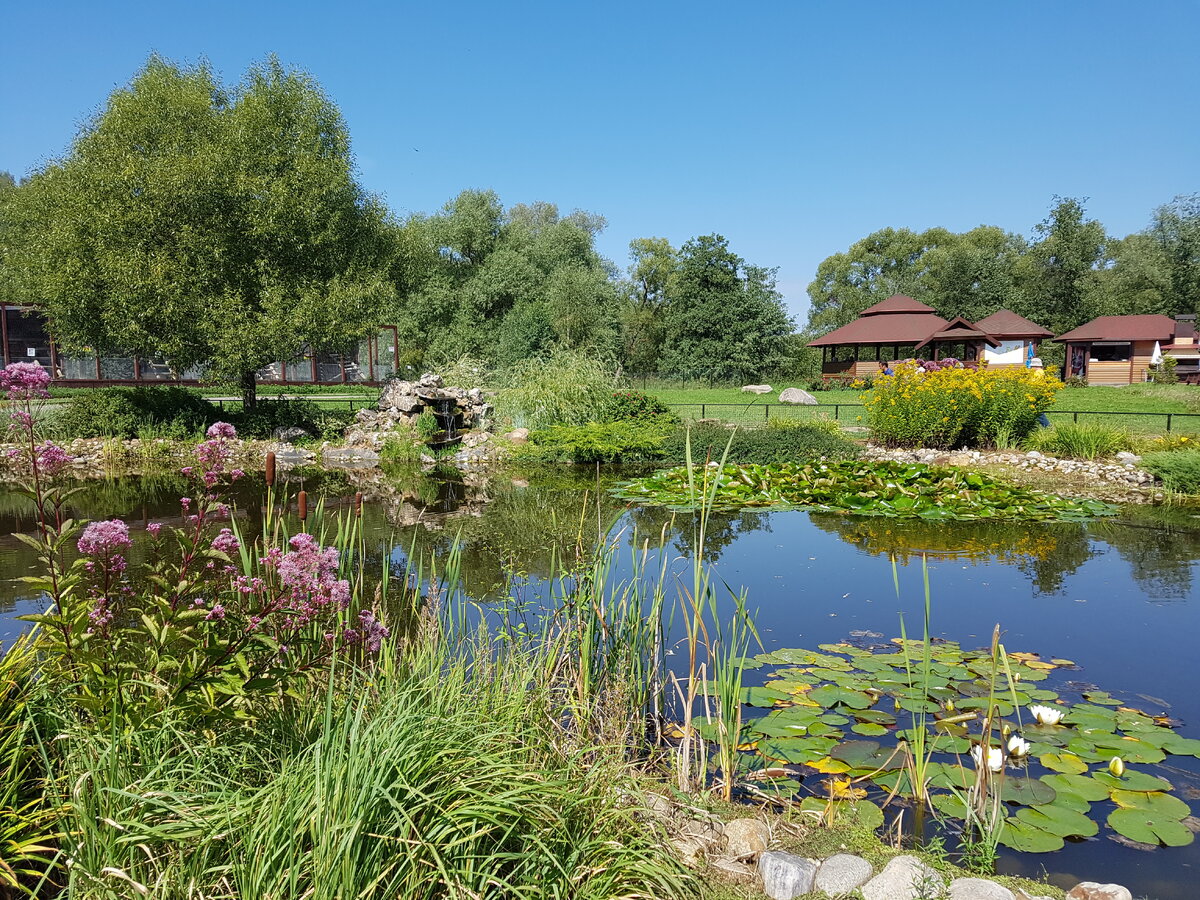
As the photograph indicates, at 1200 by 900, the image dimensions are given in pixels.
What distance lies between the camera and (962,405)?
14.6 metres

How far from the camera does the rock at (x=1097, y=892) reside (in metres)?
2.85

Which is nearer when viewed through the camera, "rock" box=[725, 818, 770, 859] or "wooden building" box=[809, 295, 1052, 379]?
"rock" box=[725, 818, 770, 859]

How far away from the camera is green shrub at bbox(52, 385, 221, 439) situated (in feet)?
56.9

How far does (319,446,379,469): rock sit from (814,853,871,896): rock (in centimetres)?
1475

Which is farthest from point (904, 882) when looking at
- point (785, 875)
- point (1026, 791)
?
point (1026, 791)

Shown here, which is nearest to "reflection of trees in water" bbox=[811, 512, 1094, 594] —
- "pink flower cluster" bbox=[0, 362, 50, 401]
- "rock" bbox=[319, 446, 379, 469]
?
"pink flower cluster" bbox=[0, 362, 50, 401]

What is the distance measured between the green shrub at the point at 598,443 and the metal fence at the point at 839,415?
111cm

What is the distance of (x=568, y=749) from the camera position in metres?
3.49

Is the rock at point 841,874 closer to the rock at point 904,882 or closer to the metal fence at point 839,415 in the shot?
the rock at point 904,882

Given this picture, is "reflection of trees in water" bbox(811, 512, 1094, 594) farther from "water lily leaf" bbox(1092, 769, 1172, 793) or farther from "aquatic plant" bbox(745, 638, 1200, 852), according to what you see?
"water lily leaf" bbox(1092, 769, 1172, 793)

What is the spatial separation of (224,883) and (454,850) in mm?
665

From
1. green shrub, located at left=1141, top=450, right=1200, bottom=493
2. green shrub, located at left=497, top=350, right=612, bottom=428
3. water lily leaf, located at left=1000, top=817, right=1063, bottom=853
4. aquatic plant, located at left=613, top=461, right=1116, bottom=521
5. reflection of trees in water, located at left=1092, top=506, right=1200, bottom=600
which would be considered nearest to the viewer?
water lily leaf, located at left=1000, top=817, right=1063, bottom=853

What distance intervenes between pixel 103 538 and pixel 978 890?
3330mm

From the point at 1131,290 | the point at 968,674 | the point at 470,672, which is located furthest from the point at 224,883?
the point at 1131,290
